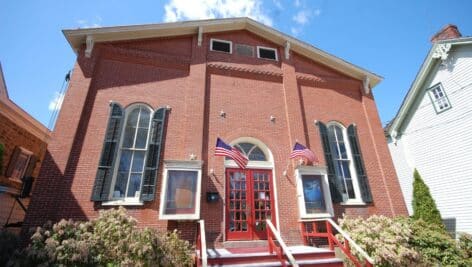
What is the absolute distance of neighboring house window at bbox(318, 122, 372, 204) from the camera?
9.24 m

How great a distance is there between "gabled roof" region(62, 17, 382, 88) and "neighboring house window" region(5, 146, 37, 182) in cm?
553

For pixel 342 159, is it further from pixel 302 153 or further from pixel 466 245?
pixel 466 245

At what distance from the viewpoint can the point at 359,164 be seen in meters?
9.91

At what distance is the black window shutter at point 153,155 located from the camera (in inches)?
294

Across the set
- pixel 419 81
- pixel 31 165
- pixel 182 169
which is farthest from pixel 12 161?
pixel 419 81

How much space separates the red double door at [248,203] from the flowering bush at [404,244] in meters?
2.41

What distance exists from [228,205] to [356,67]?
8.75 meters

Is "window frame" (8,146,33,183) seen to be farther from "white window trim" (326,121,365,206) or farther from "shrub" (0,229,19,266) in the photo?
"white window trim" (326,121,365,206)

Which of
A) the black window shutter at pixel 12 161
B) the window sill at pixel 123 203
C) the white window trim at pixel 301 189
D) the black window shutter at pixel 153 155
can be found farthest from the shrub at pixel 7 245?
the white window trim at pixel 301 189

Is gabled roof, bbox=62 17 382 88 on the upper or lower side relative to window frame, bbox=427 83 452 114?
upper

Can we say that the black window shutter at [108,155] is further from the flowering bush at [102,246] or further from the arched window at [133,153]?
the flowering bush at [102,246]

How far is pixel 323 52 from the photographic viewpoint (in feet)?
37.7

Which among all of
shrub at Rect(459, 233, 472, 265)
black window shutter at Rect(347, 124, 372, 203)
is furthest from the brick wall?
shrub at Rect(459, 233, 472, 265)

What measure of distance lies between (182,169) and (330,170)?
5.43m
